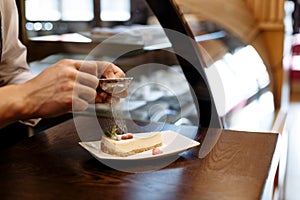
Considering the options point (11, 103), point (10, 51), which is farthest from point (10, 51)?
point (11, 103)

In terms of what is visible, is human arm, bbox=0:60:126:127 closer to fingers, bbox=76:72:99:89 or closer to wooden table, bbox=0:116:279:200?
fingers, bbox=76:72:99:89

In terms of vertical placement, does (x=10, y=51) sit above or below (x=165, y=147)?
above

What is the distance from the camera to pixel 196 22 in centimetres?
169

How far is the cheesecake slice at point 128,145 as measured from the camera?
880 millimetres

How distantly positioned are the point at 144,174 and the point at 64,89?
0.25 metres

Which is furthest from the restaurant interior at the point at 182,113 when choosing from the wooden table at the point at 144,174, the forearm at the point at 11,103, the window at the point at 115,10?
the window at the point at 115,10

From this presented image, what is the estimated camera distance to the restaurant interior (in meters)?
0.79

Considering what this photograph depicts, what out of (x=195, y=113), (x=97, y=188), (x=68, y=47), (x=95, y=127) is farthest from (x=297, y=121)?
(x=97, y=188)

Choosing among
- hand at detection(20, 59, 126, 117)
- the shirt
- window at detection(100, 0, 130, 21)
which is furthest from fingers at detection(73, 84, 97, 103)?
window at detection(100, 0, 130, 21)

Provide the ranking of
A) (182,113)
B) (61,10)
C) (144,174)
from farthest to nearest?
(61,10)
(182,113)
(144,174)

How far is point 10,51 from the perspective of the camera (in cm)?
139

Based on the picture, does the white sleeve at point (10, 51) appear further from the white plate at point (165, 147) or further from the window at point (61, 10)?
the window at point (61, 10)

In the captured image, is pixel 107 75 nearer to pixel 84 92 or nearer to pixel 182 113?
pixel 84 92

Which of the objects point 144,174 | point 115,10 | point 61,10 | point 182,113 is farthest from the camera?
point 115,10
